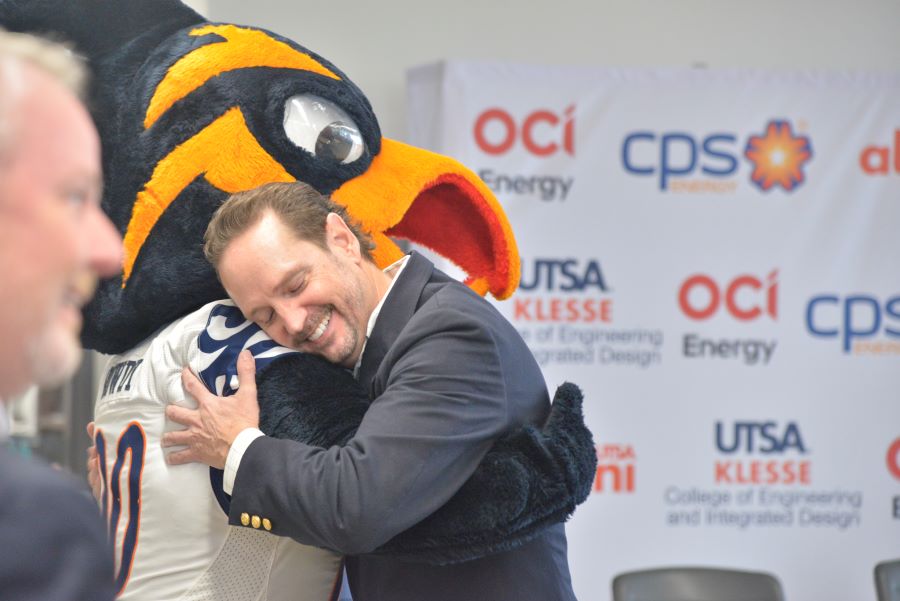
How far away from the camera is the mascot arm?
1.50 m

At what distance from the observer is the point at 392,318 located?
5.38ft

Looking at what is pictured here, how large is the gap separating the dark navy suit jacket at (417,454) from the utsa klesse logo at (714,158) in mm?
2620

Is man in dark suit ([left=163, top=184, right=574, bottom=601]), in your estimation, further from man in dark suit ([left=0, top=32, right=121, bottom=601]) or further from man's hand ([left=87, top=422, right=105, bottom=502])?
man in dark suit ([left=0, top=32, right=121, bottom=601])

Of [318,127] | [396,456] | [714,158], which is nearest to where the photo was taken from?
[396,456]

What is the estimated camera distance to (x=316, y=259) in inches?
63.9

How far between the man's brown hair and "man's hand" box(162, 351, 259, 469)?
18 centimetres

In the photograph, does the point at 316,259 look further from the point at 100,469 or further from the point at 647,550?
the point at 647,550

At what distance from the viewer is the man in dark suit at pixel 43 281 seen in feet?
2.07

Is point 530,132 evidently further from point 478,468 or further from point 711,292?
point 478,468

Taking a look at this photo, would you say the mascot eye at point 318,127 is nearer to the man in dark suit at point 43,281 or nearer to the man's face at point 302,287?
the man's face at point 302,287

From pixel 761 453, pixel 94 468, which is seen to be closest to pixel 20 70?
pixel 94 468

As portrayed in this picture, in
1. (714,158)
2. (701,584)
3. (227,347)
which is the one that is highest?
(714,158)

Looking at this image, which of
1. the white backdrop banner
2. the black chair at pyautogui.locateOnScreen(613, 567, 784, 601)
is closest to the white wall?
the white backdrop banner

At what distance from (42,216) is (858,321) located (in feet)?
13.3
